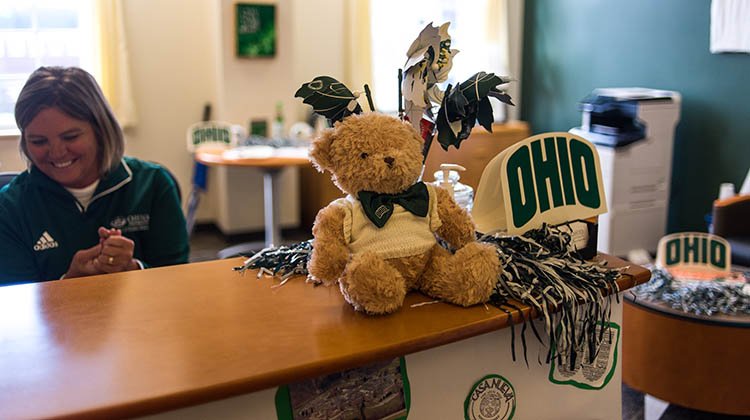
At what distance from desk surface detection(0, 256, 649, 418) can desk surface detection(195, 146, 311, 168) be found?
8.45ft

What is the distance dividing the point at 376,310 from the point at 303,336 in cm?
13

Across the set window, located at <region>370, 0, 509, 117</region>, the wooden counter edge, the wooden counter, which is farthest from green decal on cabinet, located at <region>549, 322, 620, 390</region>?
window, located at <region>370, 0, 509, 117</region>

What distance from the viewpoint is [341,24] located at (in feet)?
17.0

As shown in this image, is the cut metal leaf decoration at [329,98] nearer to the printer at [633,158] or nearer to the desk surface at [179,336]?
the desk surface at [179,336]

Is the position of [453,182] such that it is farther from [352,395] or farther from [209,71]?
[209,71]

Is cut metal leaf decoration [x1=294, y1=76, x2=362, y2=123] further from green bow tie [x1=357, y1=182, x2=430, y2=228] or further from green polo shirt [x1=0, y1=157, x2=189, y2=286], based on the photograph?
green polo shirt [x1=0, y1=157, x2=189, y2=286]

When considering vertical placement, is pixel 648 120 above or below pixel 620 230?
above

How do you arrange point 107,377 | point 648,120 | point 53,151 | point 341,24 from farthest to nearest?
point 341,24
point 648,120
point 53,151
point 107,377

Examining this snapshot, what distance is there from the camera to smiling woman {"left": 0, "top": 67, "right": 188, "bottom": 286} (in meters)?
1.70

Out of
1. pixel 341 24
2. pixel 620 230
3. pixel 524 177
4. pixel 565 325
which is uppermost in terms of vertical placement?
pixel 341 24

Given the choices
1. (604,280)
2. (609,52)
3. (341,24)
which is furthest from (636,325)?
(341,24)

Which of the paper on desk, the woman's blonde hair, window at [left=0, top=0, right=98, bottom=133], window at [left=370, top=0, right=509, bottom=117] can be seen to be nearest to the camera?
the woman's blonde hair

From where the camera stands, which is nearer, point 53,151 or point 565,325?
point 565,325

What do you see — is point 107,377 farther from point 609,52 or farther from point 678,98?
point 609,52
